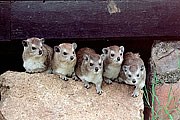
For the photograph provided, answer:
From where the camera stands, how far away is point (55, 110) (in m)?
5.33

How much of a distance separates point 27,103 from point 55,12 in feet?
5.06

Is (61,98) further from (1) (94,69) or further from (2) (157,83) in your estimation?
(2) (157,83)

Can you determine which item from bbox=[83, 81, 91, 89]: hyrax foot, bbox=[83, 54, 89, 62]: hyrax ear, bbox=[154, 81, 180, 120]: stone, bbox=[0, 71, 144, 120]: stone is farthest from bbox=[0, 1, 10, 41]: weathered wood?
bbox=[154, 81, 180, 120]: stone

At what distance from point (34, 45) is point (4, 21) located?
617mm

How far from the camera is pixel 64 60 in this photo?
6008 mm

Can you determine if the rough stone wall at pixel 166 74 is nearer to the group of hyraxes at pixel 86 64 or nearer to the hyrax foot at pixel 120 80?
the group of hyraxes at pixel 86 64

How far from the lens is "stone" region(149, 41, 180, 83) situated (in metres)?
6.05

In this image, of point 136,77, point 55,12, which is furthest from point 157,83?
point 55,12

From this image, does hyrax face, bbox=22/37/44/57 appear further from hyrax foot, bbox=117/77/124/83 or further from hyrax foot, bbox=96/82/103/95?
hyrax foot, bbox=117/77/124/83

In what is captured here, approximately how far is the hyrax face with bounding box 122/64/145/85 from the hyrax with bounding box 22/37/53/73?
140 centimetres

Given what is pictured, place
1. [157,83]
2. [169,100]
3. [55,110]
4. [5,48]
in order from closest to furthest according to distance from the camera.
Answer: [55,110] < [169,100] < [157,83] < [5,48]

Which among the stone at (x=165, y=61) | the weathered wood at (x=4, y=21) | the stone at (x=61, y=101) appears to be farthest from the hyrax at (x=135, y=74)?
the weathered wood at (x=4, y=21)

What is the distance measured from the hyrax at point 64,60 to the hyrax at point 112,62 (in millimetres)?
553

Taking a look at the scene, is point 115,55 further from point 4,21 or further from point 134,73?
point 4,21
